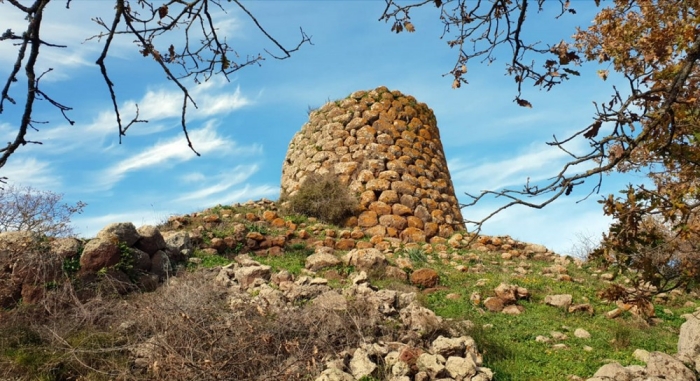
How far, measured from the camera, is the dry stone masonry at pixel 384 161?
13375mm

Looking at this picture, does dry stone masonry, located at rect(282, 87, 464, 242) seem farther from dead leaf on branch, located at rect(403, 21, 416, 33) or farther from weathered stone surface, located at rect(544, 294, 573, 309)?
dead leaf on branch, located at rect(403, 21, 416, 33)

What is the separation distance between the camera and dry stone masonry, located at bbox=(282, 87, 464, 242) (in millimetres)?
13375

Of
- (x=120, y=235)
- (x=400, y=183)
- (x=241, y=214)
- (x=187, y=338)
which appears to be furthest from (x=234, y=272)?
(x=400, y=183)

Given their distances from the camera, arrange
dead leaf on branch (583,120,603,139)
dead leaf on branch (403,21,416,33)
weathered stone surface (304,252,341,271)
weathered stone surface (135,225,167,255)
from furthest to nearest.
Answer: weathered stone surface (304,252,341,271)
weathered stone surface (135,225,167,255)
dead leaf on branch (403,21,416,33)
dead leaf on branch (583,120,603,139)

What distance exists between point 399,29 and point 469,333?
3593 millimetres

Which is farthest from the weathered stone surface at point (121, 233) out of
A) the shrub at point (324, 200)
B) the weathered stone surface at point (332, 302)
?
the shrub at point (324, 200)

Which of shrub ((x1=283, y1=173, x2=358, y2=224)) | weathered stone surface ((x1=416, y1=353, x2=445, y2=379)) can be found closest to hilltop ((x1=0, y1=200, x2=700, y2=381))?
weathered stone surface ((x1=416, y1=353, x2=445, y2=379))

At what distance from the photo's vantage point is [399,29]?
3930mm

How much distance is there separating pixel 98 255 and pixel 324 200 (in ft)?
20.0

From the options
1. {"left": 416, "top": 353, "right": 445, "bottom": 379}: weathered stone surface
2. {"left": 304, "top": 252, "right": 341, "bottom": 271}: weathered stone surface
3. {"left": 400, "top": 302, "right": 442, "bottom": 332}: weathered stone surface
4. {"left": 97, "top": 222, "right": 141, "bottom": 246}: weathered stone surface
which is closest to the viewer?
{"left": 416, "top": 353, "right": 445, "bottom": 379}: weathered stone surface

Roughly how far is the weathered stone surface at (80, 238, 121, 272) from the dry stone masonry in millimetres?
5889

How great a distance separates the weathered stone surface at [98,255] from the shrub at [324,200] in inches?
225

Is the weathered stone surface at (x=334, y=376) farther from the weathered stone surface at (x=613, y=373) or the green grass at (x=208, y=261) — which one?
the green grass at (x=208, y=261)

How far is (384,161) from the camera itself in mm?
14359
